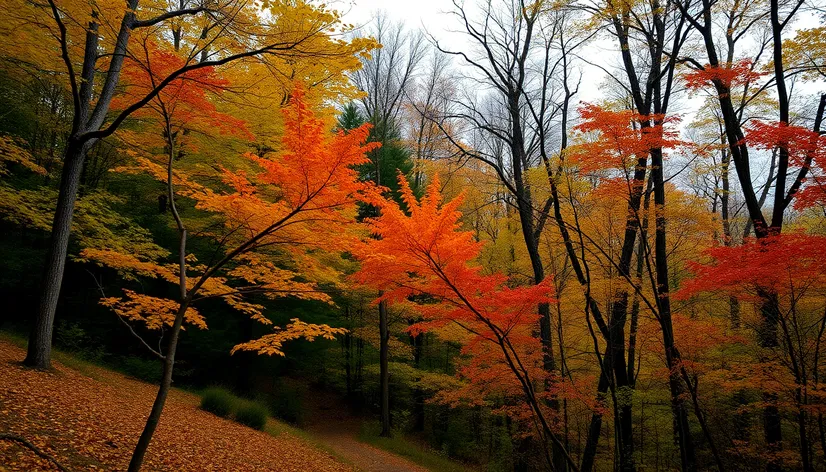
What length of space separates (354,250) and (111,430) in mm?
3624

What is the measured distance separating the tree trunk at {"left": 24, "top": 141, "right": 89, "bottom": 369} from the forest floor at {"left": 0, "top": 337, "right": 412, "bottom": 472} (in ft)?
1.13

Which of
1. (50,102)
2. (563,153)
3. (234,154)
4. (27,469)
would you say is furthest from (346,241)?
(50,102)

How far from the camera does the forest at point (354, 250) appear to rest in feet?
15.5

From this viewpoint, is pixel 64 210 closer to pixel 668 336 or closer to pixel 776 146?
pixel 668 336

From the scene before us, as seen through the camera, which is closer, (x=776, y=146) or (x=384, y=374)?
(x=776, y=146)

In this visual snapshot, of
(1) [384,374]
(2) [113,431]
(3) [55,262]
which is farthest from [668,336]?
(3) [55,262]

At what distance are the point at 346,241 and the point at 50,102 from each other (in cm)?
1242

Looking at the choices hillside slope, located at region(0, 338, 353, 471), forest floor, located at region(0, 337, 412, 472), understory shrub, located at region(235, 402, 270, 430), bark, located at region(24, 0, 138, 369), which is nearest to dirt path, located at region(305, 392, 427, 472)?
forest floor, located at region(0, 337, 412, 472)

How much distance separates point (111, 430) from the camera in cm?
→ 497

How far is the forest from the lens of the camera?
15.5ft

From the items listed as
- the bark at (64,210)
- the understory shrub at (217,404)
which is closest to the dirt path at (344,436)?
the understory shrub at (217,404)

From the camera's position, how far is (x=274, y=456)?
278 inches

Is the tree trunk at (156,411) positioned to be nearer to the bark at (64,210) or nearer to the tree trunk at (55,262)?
the bark at (64,210)

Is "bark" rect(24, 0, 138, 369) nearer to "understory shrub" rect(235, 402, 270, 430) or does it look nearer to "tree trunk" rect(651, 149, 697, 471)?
"understory shrub" rect(235, 402, 270, 430)
